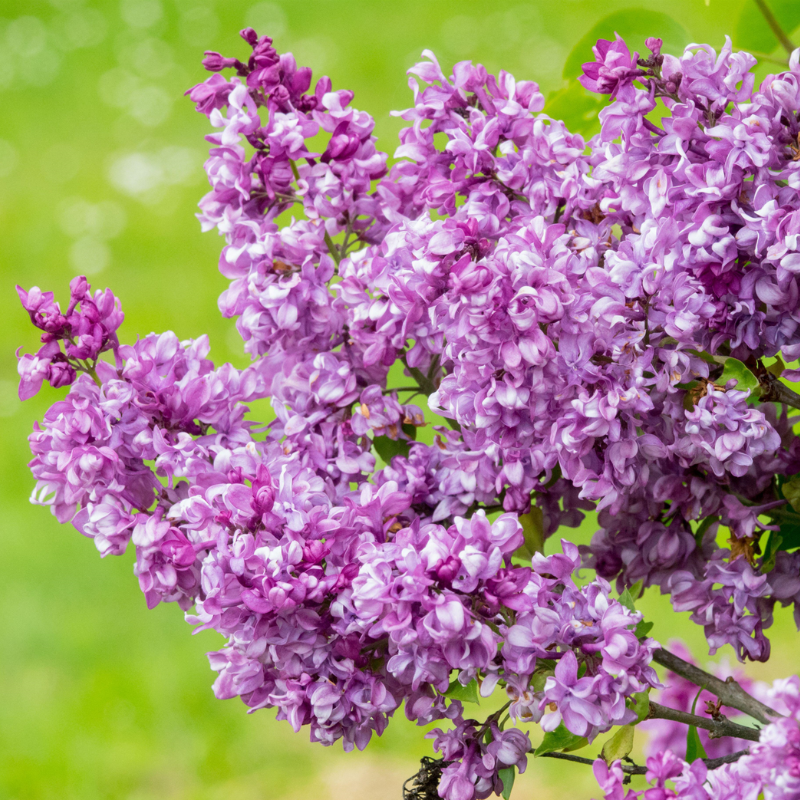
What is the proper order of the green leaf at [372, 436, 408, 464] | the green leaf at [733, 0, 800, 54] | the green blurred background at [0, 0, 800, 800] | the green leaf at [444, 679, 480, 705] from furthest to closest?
the green blurred background at [0, 0, 800, 800]
the green leaf at [733, 0, 800, 54]
the green leaf at [372, 436, 408, 464]
the green leaf at [444, 679, 480, 705]

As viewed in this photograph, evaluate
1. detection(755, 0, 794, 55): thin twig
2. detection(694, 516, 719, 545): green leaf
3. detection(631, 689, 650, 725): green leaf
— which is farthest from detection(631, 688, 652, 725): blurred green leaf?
detection(755, 0, 794, 55): thin twig

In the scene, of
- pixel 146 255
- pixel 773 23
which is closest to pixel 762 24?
pixel 773 23

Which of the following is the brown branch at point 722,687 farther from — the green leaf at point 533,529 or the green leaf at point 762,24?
the green leaf at point 762,24

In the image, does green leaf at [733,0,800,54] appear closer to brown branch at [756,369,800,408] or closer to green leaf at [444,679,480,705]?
brown branch at [756,369,800,408]

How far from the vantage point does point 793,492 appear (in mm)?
424

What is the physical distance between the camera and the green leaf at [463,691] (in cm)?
37

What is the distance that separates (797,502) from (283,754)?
95cm

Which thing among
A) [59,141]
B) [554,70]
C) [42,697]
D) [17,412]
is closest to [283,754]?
[42,697]

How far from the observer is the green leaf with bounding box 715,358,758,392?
37 centimetres

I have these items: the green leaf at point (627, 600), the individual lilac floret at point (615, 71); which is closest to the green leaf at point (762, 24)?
the individual lilac floret at point (615, 71)

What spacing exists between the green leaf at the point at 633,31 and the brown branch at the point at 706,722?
0.32 meters

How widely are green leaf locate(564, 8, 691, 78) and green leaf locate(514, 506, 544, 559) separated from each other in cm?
24

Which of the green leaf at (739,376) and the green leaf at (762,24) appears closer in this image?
the green leaf at (739,376)

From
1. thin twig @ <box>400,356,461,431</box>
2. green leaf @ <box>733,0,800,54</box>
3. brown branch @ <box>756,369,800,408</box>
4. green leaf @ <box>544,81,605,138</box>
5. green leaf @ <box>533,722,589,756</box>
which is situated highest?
green leaf @ <box>733,0,800,54</box>
